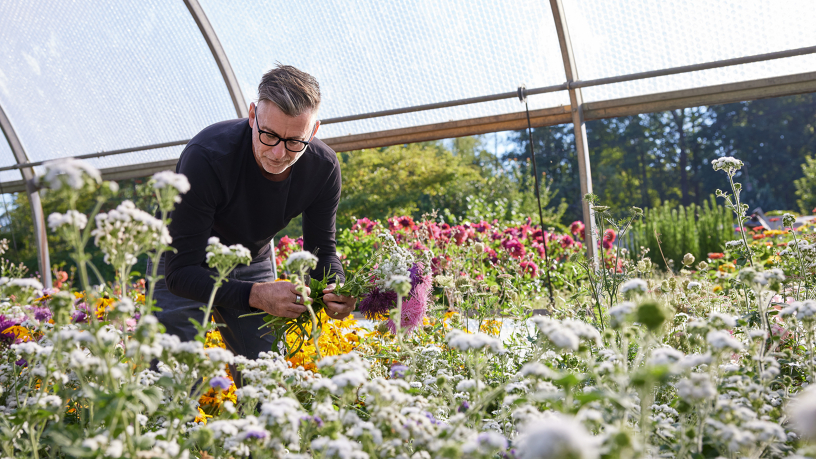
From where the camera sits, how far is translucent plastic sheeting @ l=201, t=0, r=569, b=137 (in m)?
3.60

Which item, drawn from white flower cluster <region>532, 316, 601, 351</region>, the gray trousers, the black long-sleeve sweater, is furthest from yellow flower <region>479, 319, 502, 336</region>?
white flower cluster <region>532, 316, 601, 351</region>

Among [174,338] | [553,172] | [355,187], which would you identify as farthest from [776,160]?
[174,338]

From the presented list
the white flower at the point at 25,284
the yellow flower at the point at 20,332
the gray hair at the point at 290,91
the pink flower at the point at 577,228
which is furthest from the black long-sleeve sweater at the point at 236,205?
the pink flower at the point at 577,228

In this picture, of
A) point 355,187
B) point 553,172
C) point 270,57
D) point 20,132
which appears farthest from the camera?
point 553,172

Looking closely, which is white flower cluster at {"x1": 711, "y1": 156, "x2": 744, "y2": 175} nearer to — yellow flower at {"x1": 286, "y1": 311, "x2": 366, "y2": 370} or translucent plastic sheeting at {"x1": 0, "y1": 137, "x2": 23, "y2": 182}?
yellow flower at {"x1": 286, "y1": 311, "x2": 366, "y2": 370}

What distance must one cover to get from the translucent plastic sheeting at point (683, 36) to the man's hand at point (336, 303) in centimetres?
232

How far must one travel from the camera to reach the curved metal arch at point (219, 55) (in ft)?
13.0

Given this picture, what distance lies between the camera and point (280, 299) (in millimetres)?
1976

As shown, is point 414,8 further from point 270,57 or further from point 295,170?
point 295,170

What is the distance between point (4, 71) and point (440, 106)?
4.02 metres

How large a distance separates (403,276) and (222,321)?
55.0 inches

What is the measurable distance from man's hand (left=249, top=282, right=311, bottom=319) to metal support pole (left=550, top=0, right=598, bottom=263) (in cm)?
192

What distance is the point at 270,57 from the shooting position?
163 inches

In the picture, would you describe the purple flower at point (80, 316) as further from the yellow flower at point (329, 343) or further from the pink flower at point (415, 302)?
the pink flower at point (415, 302)
